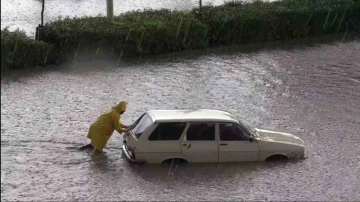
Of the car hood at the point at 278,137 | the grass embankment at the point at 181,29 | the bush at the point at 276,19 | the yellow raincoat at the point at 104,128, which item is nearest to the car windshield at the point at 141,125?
the yellow raincoat at the point at 104,128

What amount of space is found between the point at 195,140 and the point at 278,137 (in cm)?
203

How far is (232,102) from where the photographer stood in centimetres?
1922

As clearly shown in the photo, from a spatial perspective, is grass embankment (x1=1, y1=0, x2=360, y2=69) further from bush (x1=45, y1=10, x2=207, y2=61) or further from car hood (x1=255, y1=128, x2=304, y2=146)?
car hood (x1=255, y1=128, x2=304, y2=146)

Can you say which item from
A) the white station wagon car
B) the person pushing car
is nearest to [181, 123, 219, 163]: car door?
the white station wagon car

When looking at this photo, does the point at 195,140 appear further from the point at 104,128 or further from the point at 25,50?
the point at 25,50

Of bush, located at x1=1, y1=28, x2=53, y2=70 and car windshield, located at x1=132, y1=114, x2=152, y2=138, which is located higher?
car windshield, located at x1=132, y1=114, x2=152, y2=138

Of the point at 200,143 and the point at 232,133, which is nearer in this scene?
the point at 200,143

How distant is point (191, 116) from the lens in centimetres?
1445

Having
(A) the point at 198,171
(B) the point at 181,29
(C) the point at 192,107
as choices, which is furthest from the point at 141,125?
(B) the point at 181,29

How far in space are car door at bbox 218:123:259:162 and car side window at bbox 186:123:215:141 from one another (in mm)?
172

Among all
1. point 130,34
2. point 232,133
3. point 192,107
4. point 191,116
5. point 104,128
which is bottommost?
point 192,107

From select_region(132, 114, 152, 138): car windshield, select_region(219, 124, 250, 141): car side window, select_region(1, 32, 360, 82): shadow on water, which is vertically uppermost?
select_region(219, 124, 250, 141): car side window

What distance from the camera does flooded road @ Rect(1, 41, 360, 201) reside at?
13.3m

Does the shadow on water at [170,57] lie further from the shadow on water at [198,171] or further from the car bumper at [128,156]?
the shadow on water at [198,171]
